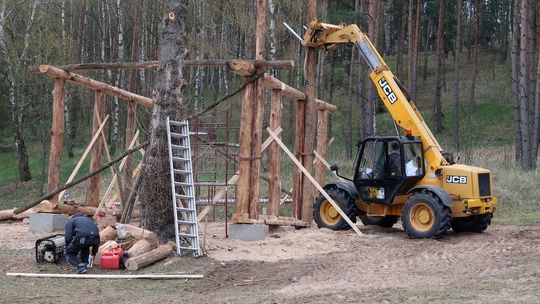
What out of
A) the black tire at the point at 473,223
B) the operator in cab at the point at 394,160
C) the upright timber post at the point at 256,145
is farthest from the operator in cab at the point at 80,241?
the black tire at the point at 473,223

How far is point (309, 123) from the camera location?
16.0 metres

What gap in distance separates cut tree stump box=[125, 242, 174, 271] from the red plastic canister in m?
0.19

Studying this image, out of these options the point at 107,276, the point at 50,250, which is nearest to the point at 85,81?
the point at 50,250

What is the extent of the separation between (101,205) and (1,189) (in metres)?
15.3

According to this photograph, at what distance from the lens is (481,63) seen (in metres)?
54.7

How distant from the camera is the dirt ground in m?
9.07

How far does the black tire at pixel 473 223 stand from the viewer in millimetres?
14547

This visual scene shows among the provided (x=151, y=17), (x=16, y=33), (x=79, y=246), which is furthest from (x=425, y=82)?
(x=79, y=246)

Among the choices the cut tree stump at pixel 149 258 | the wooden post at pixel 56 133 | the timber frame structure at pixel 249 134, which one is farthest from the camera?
the wooden post at pixel 56 133

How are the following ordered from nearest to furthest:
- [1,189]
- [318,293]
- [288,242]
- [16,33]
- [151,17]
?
[318,293], [288,242], [1,189], [16,33], [151,17]

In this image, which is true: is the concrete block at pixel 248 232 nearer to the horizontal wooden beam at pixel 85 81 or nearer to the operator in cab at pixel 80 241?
the operator in cab at pixel 80 241

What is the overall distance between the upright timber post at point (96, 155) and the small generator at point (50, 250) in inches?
188

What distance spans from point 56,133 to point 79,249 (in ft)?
16.1

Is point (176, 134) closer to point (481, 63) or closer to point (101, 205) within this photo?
point (101, 205)
